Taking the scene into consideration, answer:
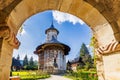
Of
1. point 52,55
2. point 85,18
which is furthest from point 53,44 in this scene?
point 85,18

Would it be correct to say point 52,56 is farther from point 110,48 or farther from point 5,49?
point 5,49

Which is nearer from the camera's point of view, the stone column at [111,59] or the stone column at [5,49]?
the stone column at [5,49]

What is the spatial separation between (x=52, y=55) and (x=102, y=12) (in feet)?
85.2

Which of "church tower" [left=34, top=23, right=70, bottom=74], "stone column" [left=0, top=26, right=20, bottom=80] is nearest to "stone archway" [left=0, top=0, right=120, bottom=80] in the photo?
"stone column" [left=0, top=26, right=20, bottom=80]

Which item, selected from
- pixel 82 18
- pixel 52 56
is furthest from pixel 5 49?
pixel 52 56

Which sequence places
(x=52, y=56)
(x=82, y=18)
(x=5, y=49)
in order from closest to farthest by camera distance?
(x=5, y=49) → (x=82, y=18) → (x=52, y=56)

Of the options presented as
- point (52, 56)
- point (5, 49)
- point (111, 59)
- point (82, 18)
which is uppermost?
point (52, 56)

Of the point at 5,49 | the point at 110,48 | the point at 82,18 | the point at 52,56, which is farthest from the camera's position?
the point at 52,56

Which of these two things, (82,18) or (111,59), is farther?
(82,18)

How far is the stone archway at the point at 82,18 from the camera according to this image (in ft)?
7.07

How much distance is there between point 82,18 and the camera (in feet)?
10.1

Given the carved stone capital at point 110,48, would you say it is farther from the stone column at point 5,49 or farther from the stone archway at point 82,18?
the stone column at point 5,49

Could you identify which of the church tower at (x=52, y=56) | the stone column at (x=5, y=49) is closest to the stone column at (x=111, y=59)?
the stone column at (x=5, y=49)

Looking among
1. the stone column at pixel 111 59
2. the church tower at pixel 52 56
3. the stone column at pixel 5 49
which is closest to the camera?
the stone column at pixel 5 49
